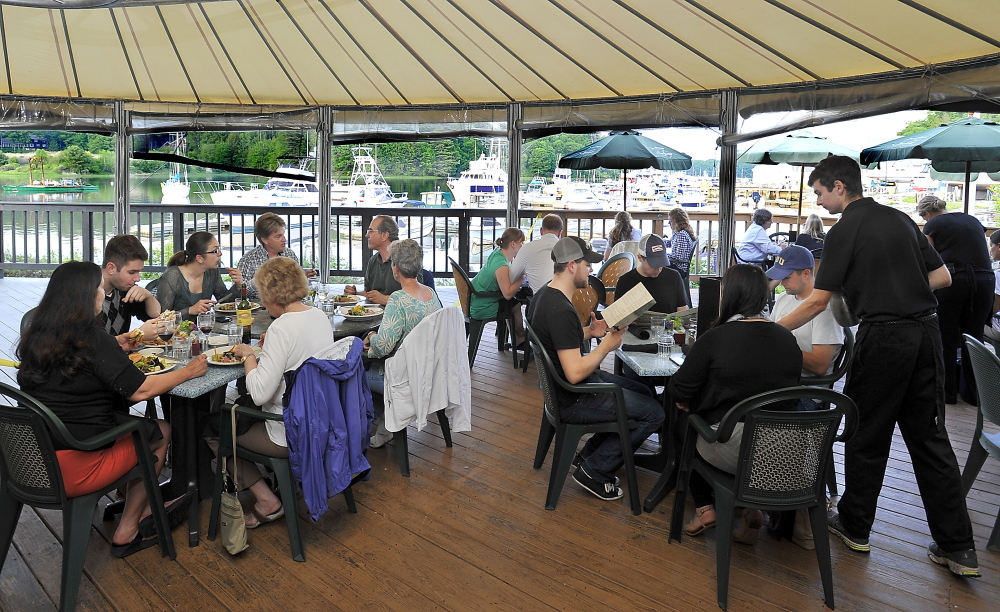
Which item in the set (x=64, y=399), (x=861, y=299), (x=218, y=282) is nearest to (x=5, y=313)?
(x=218, y=282)

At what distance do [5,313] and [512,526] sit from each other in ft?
22.0

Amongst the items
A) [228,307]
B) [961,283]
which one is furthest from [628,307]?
[961,283]

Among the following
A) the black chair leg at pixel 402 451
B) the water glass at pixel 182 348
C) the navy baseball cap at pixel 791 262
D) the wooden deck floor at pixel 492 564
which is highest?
the navy baseball cap at pixel 791 262

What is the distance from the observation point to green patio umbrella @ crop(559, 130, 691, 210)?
8.25 m

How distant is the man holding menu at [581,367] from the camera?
10.9ft

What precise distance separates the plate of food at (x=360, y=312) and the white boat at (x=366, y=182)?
24.2 feet

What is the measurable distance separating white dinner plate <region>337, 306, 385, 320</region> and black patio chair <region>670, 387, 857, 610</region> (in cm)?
225

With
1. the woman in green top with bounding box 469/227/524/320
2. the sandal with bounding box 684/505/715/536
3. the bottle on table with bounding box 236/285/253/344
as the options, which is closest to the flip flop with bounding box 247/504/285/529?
the bottle on table with bounding box 236/285/253/344

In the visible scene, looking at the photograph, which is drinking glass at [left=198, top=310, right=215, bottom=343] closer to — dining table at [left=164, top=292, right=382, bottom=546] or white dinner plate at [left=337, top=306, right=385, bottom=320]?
dining table at [left=164, top=292, right=382, bottom=546]


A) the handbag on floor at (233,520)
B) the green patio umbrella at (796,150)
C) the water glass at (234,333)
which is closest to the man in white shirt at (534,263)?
the water glass at (234,333)

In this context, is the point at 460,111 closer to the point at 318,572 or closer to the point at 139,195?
the point at 139,195

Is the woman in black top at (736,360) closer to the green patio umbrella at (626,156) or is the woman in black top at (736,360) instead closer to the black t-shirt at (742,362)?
the black t-shirt at (742,362)

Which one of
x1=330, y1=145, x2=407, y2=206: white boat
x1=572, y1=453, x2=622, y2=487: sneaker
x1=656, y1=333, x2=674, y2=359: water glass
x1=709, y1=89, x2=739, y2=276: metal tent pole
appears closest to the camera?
x1=656, y1=333, x2=674, y2=359: water glass

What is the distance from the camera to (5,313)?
7516 millimetres
